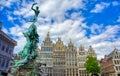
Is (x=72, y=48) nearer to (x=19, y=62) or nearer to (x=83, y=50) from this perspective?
(x=83, y=50)

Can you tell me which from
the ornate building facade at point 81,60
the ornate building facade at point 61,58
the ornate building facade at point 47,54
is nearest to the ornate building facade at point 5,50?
the ornate building facade at point 47,54

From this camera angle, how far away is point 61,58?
207 feet

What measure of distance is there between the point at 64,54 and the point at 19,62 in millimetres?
42476

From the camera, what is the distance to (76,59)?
210 ft

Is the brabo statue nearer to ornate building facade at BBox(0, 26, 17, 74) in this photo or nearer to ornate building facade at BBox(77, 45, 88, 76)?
ornate building facade at BBox(0, 26, 17, 74)

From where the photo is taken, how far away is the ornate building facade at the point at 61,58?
61.8 meters

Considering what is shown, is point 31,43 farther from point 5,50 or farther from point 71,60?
point 71,60

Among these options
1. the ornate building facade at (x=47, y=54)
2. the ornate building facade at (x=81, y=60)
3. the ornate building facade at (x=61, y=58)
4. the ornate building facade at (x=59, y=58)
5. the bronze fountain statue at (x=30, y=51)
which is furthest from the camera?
the ornate building facade at (x=81, y=60)

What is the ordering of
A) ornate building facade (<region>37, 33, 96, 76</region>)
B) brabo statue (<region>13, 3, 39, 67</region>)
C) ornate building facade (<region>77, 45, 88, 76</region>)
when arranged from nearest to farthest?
brabo statue (<region>13, 3, 39, 67</region>) → ornate building facade (<region>37, 33, 96, 76</region>) → ornate building facade (<region>77, 45, 88, 76</region>)

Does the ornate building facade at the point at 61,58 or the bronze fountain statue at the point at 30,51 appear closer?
the bronze fountain statue at the point at 30,51

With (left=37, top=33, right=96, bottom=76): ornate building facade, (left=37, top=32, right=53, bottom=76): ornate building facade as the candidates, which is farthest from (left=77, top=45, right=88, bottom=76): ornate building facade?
(left=37, top=32, right=53, bottom=76): ornate building facade

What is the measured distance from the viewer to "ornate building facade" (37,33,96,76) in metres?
61.8

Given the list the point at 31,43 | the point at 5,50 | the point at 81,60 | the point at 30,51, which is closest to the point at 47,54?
the point at 81,60

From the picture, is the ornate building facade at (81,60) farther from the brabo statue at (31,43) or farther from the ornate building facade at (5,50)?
the brabo statue at (31,43)
